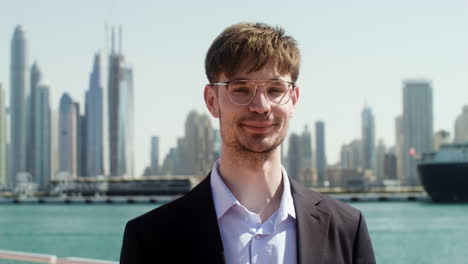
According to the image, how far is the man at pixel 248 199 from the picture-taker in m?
2.11

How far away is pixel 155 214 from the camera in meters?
2.21

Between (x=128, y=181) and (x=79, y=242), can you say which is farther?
(x=128, y=181)

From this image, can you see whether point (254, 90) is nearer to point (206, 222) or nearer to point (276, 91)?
point (276, 91)

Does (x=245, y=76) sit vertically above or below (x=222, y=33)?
below

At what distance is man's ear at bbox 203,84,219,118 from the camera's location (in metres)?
2.24

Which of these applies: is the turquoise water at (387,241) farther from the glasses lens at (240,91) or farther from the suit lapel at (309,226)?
the glasses lens at (240,91)

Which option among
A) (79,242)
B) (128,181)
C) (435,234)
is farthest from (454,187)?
(128,181)

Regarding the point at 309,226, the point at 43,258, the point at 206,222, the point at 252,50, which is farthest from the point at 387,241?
the point at 252,50

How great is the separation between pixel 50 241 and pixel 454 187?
166 feet

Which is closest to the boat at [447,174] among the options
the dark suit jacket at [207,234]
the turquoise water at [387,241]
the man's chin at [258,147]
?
the turquoise water at [387,241]

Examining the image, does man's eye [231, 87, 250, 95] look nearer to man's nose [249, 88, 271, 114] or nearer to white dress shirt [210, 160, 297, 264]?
man's nose [249, 88, 271, 114]

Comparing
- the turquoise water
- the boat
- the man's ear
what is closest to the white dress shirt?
the man's ear

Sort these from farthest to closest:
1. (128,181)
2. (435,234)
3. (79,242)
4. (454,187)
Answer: (128,181) → (454,187) → (435,234) → (79,242)

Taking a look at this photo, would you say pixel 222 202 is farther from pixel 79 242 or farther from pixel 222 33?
pixel 79 242
